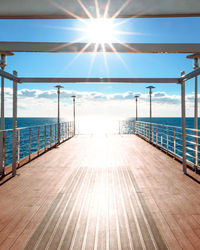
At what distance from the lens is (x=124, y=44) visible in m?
→ 2.03

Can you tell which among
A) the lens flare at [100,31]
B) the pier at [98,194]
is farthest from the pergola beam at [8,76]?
the lens flare at [100,31]

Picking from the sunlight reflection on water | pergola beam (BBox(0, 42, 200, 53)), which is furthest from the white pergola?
the sunlight reflection on water

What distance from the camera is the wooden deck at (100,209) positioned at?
1.37 m

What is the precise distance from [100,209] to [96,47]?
177 centimetres

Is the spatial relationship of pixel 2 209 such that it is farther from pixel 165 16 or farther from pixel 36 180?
pixel 165 16

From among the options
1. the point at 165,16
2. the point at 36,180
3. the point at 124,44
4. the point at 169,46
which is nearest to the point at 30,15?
the point at 124,44

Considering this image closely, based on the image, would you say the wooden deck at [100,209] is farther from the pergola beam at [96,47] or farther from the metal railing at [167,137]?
the pergola beam at [96,47]

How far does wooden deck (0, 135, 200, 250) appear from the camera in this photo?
137 cm

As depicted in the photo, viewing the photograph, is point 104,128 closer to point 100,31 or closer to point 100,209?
point 100,31

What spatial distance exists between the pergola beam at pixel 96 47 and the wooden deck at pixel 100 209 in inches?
67.8

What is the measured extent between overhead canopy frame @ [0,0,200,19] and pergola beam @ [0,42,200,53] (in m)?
0.33

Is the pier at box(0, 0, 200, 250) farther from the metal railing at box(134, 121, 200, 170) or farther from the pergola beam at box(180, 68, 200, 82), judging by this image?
the metal railing at box(134, 121, 200, 170)

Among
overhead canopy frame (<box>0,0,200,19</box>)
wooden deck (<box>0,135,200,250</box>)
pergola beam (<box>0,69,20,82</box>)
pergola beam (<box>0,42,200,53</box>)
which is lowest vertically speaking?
wooden deck (<box>0,135,200,250</box>)

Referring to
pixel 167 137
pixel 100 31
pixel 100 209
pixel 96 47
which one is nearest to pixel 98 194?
pixel 100 209
